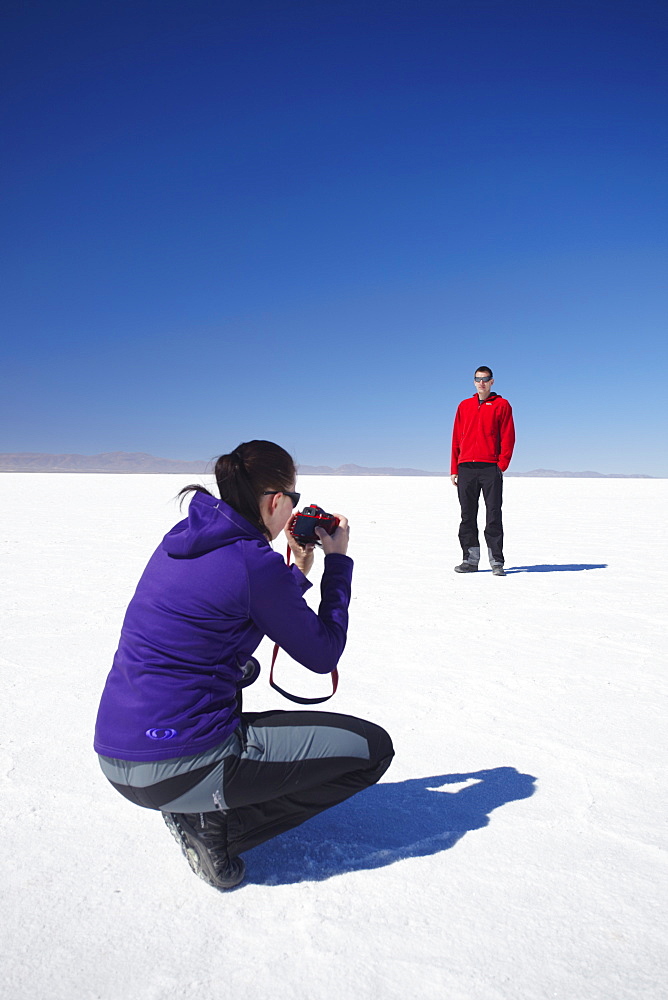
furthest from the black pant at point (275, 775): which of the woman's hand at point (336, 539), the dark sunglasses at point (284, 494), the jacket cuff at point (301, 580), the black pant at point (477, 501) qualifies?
the black pant at point (477, 501)

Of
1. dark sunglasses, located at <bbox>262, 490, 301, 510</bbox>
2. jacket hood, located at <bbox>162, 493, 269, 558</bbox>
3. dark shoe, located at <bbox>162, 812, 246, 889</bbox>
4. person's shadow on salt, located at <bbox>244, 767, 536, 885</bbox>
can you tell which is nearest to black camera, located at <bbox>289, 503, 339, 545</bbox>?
dark sunglasses, located at <bbox>262, 490, 301, 510</bbox>

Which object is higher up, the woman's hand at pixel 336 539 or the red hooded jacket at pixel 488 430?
the red hooded jacket at pixel 488 430

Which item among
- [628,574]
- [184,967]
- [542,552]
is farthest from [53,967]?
[542,552]

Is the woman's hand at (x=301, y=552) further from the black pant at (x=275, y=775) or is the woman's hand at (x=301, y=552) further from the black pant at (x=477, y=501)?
the black pant at (x=477, y=501)

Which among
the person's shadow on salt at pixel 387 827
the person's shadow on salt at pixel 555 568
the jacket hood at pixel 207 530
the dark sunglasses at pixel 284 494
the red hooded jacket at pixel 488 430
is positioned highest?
the red hooded jacket at pixel 488 430

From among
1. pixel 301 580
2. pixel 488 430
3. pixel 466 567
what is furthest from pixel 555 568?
pixel 301 580

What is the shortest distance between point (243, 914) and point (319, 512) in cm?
112

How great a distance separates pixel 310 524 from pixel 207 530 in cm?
46

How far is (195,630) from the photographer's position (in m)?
1.58

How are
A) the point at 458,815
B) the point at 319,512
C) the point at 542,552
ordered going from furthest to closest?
the point at 542,552 < the point at 458,815 < the point at 319,512

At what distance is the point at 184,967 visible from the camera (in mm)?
1492

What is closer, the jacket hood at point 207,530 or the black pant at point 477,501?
the jacket hood at point 207,530

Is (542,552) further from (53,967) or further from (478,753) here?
(53,967)

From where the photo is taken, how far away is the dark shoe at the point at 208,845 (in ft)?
5.62
